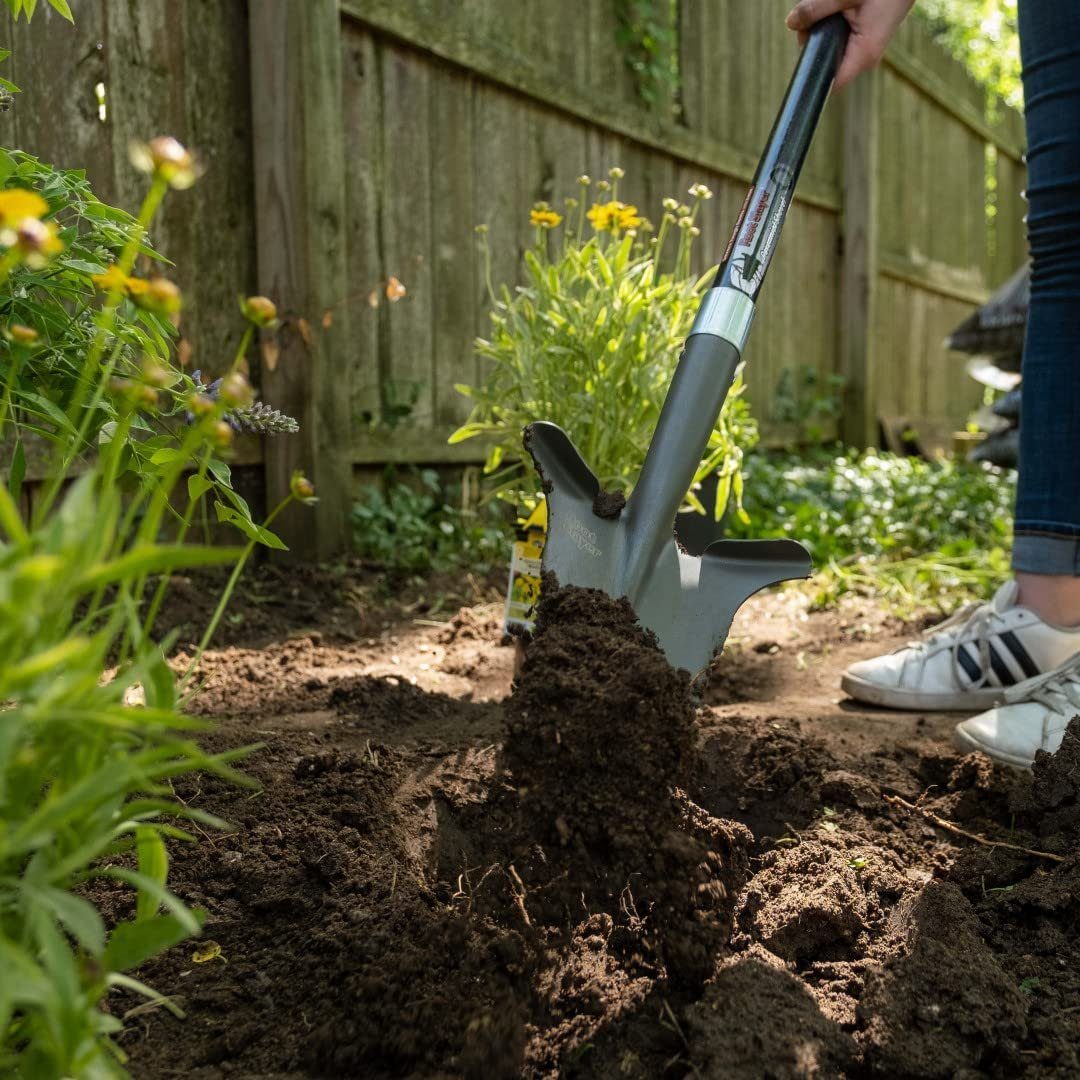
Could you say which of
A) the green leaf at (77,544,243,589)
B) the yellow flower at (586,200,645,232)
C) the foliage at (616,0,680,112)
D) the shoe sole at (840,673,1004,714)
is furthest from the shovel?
the foliage at (616,0,680,112)

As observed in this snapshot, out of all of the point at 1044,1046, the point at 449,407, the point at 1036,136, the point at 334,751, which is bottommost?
the point at 1044,1046

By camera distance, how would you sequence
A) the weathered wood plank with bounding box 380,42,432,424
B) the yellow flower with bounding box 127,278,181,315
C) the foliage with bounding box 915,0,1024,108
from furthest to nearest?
the foliage with bounding box 915,0,1024,108, the weathered wood plank with bounding box 380,42,432,424, the yellow flower with bounding box 127,278,181,315

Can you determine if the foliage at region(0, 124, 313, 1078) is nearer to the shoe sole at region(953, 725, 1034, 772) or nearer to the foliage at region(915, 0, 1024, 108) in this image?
the shoe sole at region(953, 725, 1034, 772)

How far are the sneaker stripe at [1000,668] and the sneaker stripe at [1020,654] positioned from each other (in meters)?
0.02

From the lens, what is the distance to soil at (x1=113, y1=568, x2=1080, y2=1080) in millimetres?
934

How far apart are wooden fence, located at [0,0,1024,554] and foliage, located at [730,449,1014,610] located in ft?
2.96

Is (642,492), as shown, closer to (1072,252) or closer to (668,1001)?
(668,1001)

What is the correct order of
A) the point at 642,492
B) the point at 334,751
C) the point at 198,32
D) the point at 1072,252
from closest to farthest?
1. the point at 334,751
2. the point at 642,492
3. the point at 1072,252
4. the point at 198,32

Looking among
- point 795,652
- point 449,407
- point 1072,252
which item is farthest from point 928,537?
point 1072,252

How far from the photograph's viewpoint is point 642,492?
5.04 ft

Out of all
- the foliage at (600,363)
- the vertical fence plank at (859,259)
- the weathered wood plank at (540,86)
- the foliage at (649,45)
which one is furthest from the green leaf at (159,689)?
the vertical fence plank at (859,259)

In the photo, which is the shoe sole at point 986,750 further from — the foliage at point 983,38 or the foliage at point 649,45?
the foliage at point 983,38

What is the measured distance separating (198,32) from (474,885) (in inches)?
91.3

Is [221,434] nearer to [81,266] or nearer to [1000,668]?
[81,266]
